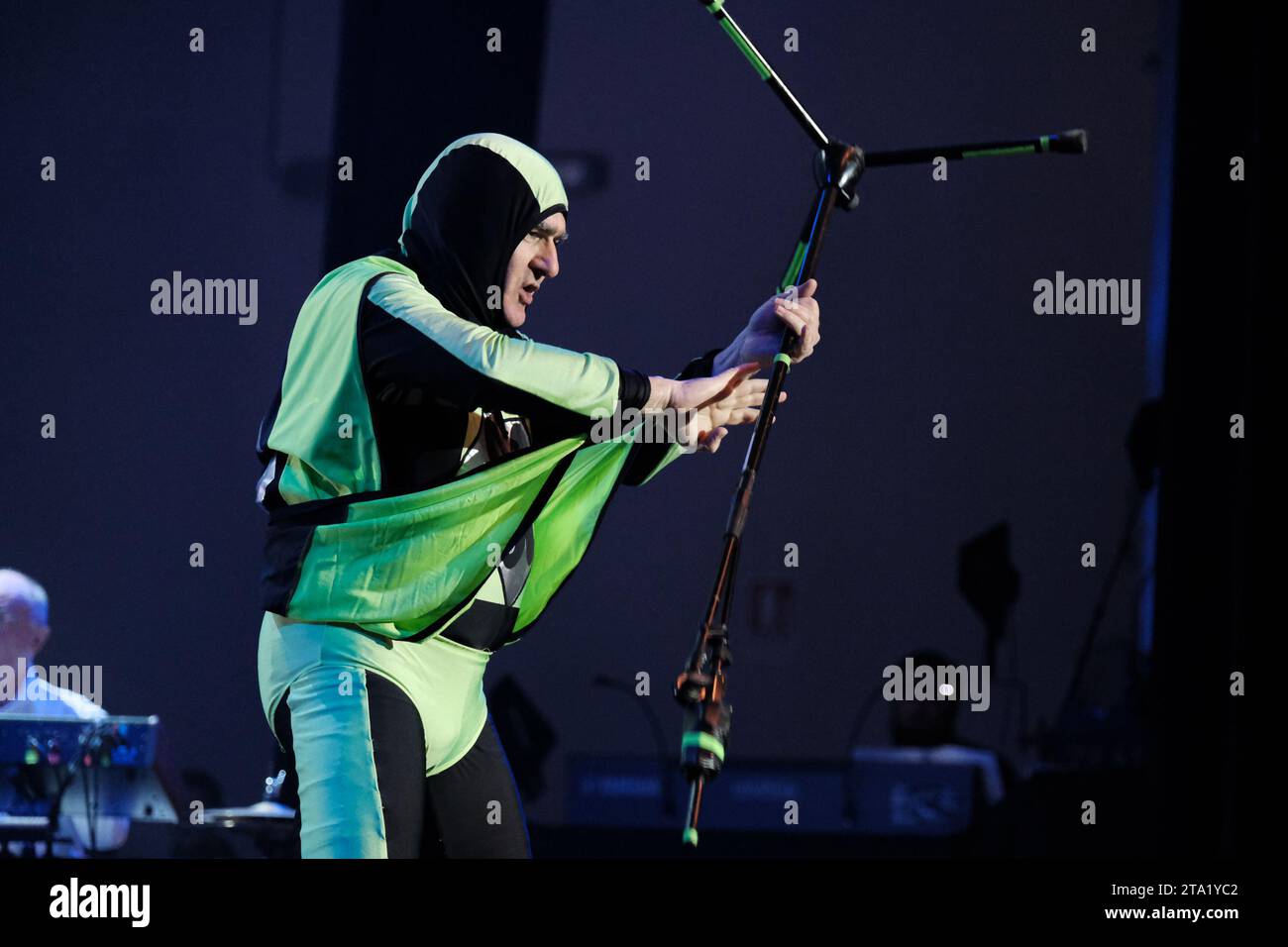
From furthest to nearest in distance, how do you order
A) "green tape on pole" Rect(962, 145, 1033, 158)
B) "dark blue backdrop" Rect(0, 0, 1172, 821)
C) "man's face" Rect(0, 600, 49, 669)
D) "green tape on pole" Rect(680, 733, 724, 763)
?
1. "dark blue backdrop" Rect(0, 0, 1172, 821)
2. "man's face" Rect(0, 600, 49, 669)
3. "green tape on pole" Rect(962, 145, 1033, 158)
4. "green tape on pole" Rect(680, 733, 724, 763)

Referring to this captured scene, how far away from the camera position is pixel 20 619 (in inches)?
138

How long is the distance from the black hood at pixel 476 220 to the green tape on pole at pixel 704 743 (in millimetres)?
795

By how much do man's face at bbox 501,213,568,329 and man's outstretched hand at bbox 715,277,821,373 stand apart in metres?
0.32

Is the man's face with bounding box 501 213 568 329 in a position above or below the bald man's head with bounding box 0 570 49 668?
above

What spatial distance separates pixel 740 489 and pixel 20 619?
2.42m

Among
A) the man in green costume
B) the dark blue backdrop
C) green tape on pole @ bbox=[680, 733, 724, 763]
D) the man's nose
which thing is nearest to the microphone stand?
green tape on pole @ bbox=[680, 733, 724, 763]

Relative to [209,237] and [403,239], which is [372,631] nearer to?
[403,239]

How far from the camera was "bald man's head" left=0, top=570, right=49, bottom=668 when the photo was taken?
3465mm

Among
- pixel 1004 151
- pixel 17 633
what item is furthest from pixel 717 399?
pixel 17 633

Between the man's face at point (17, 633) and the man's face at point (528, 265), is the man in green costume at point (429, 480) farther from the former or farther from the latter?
the man's face at point (17, 633)

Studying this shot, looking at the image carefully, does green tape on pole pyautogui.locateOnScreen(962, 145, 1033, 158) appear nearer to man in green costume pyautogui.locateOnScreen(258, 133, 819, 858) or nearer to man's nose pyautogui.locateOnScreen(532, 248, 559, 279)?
man in green costume pyautogui.locateOnScreen(258, 133, 819, 858)

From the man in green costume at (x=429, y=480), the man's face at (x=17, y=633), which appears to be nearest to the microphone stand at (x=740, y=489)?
the man in green costume at (x=429, y=480)

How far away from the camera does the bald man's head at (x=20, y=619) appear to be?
3465 millimetres

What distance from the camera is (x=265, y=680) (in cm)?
196
